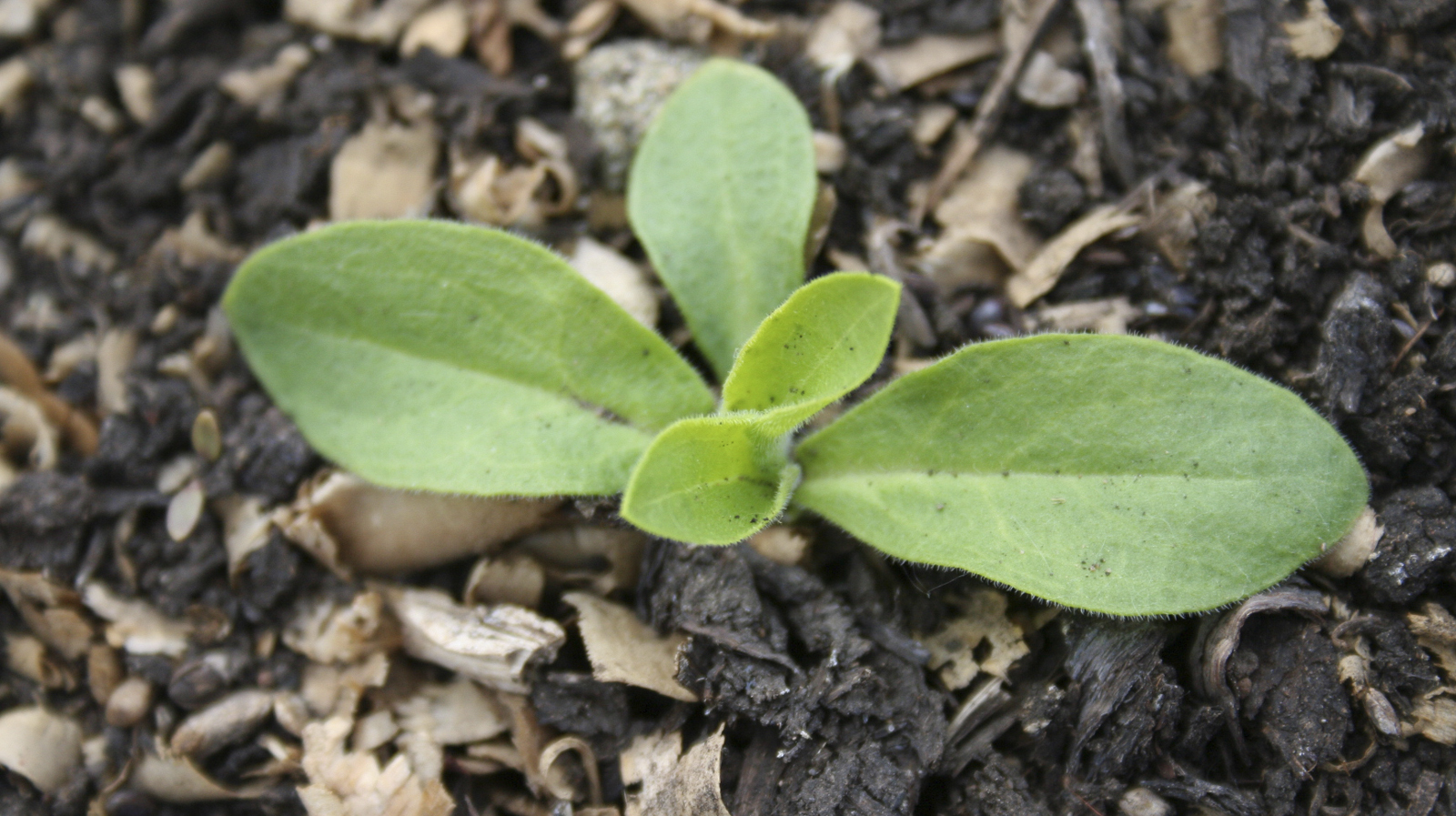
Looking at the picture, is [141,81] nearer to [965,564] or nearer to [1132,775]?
[965,564]

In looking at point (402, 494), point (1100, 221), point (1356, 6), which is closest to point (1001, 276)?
point (1100, 221)

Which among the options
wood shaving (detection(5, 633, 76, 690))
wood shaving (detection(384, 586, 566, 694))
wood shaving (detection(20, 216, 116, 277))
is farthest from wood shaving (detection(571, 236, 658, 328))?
wood shaving (detection(5, 633, 76, 690))

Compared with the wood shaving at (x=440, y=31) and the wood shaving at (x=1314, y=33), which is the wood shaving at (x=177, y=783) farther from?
the wood shaving at (x=1314, y=33)

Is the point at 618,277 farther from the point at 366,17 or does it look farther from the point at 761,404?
the point at 366,17

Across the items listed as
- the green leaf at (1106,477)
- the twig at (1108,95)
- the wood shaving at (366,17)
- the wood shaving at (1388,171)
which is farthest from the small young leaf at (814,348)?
the wood shaving at (366,17)

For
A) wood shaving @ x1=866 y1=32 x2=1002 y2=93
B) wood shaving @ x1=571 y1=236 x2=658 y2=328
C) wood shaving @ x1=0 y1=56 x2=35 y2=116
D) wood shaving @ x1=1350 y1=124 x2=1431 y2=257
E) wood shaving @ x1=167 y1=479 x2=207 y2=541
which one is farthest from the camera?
wood shaving @ x1=0 y1=56 x2=35 y2=116

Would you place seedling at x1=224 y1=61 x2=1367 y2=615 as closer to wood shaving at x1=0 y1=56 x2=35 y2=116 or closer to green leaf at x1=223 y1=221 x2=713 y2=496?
green leaf at x1=223 y1=221 x2=713 y2=496
